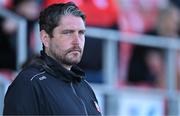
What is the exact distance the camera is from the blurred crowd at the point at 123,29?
6.58 m

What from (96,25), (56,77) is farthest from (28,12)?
(56,77)

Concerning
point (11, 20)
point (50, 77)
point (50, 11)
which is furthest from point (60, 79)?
point (11, 20)

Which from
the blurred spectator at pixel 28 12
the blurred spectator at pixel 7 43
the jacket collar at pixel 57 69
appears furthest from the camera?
the blurred spectator at pixel 28 12

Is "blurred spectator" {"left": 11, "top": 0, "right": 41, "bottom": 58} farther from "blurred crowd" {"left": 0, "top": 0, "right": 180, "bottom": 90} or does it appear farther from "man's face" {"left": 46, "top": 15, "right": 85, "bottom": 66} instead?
"man's face" {"left": 46, "top": 15, "right": 85, "bottom": 66}

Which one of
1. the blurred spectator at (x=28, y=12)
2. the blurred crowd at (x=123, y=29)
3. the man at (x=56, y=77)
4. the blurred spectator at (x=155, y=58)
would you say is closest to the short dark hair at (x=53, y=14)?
the man at (x=56, y=77)

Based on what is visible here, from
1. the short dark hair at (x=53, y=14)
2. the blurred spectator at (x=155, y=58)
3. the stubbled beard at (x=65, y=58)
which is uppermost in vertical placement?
the short dark hair at (x=53, y=14)

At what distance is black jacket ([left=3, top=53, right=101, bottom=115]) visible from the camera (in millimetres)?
3326

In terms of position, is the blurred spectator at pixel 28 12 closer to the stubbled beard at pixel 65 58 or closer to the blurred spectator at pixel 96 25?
the blurred spectator at pixel 96 25

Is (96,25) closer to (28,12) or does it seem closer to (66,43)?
(28,12)

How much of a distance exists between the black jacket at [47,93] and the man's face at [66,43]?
0.05 metres

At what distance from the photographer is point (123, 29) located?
25.7 feet

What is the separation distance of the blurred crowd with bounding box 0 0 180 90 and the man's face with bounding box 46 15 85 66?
2.84m

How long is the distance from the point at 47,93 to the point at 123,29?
4.52 m

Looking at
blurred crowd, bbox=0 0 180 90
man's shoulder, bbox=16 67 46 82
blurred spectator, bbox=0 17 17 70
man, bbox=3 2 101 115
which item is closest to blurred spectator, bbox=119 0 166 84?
blurred crowd, bbox=0 0 180 90
